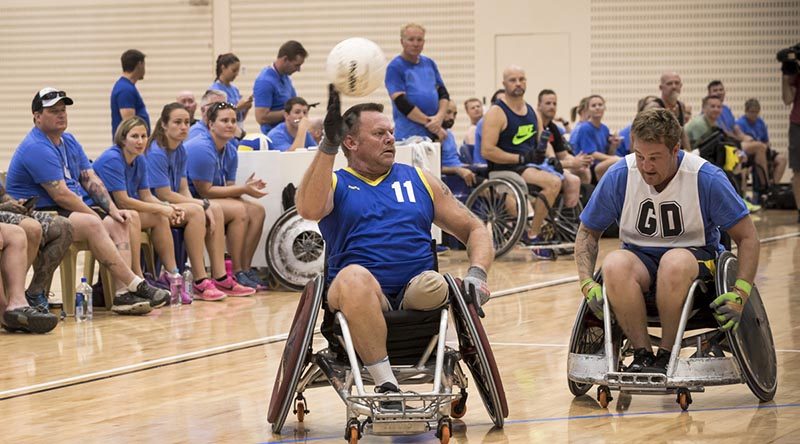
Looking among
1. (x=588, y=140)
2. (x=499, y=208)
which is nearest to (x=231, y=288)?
(x=499, y=208)

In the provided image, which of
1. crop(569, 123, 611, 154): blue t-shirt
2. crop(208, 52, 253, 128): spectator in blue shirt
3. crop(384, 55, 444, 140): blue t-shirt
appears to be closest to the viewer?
crop(384, 55, 444, 140): blue t-shirt

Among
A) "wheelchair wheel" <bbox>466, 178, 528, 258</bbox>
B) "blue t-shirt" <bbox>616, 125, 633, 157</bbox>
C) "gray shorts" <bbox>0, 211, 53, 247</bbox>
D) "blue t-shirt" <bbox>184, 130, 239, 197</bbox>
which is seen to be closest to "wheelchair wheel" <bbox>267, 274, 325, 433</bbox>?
"gray shorts" <bbox>0, 211, 53, 247</bbox>

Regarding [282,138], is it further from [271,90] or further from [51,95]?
[51,95]

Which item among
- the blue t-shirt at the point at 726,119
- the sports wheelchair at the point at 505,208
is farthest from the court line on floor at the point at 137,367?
the blue t-shirt at the point at 726,119

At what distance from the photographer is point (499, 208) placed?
998 centimetres

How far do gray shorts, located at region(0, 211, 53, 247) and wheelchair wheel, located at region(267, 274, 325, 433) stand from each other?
3.19 m

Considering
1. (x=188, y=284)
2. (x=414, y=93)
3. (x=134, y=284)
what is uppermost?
(x=414, y=93)

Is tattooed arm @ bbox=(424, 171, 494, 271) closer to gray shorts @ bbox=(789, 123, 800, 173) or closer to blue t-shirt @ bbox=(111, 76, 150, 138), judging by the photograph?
blue t-shirt @ bbox=(111, 76, 150, 138)

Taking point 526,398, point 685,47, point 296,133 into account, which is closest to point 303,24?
point 685,47

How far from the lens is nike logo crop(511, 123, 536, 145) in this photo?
10.0 meters

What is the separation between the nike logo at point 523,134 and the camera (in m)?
10.0

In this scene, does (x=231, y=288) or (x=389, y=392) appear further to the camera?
(x=231, y=288)

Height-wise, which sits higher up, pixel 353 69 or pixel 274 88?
pixel 353 69

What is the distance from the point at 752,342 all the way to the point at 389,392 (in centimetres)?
138
